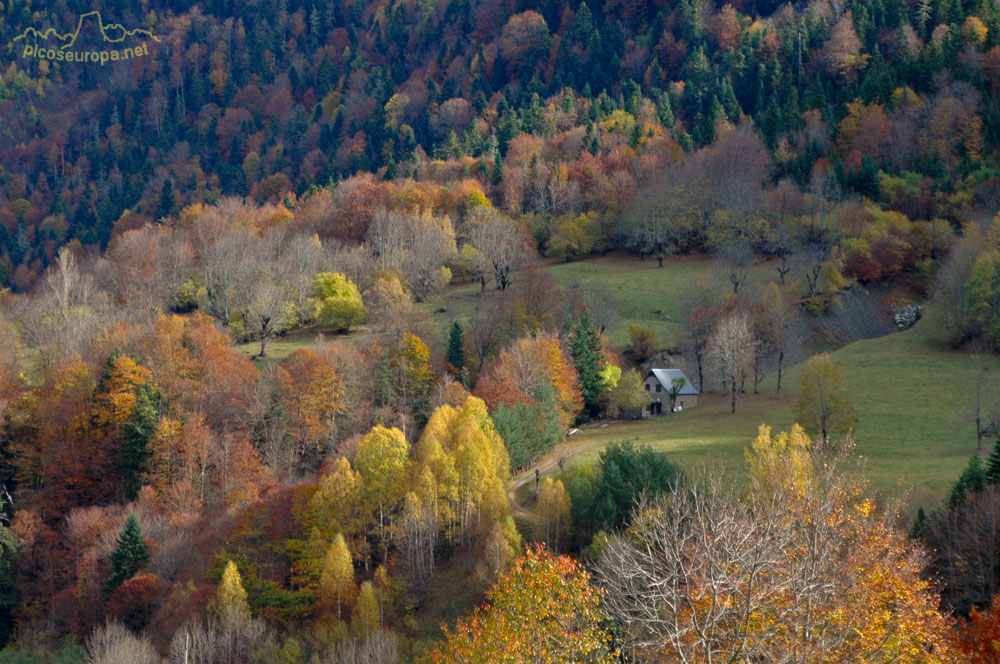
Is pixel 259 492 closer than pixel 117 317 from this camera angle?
Yes

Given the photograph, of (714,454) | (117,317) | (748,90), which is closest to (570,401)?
(714,454)

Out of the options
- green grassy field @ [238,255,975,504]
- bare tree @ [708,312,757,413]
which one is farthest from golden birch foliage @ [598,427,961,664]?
bare tree @ [708,312,757,413]

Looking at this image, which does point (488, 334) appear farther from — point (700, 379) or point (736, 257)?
point (736, 257)

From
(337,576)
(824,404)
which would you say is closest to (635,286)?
(824,404)

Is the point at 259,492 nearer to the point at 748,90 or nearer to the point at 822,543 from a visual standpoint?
the point at 822,543

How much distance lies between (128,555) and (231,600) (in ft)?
36.4

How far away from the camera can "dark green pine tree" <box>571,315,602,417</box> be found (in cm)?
6831

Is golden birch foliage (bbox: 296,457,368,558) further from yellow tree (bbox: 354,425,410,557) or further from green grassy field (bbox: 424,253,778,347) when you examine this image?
green grassy field (bbox: 424,253,778,347)

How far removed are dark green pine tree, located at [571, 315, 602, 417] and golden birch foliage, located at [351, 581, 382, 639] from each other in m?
27.3

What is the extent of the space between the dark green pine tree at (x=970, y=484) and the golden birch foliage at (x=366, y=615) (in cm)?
2567

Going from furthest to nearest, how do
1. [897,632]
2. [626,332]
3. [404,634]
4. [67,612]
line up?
[626,332], [67,612], [404,634], [897,632]

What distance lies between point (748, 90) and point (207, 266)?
78921mm

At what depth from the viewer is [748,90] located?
13150 centimetres

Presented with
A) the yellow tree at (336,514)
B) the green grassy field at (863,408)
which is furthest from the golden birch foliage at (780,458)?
the yellow tree at (336,514)
